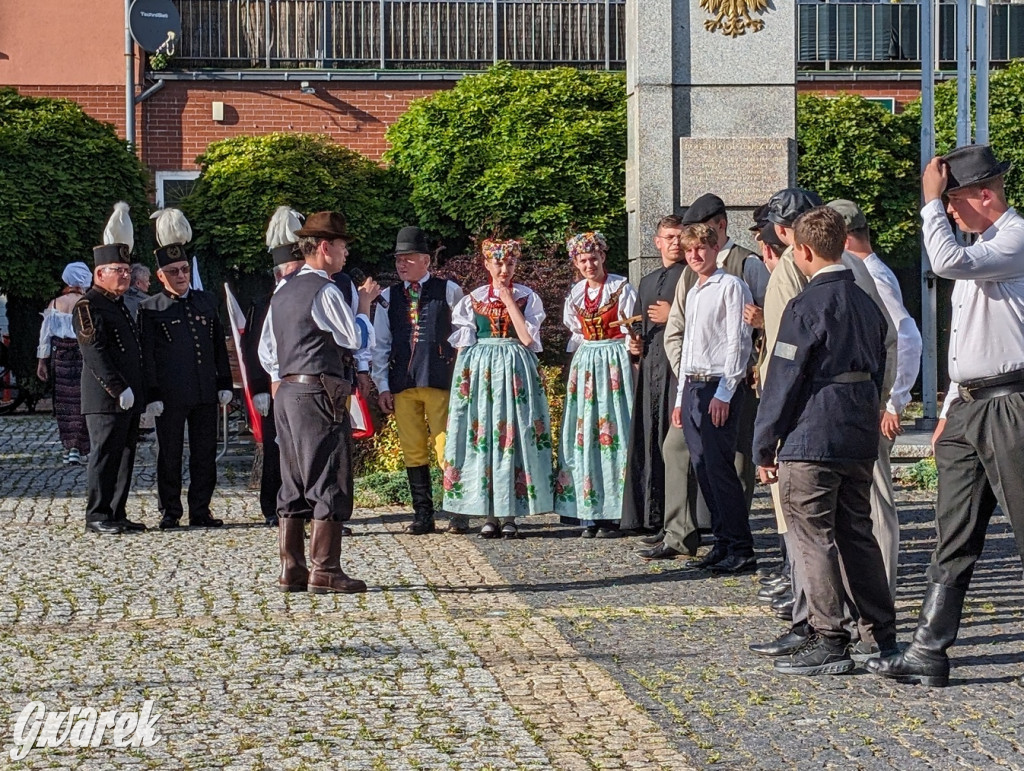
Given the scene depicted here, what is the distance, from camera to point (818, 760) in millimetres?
5211

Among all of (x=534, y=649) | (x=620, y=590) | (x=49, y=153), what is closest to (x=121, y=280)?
(x=620, y=590)

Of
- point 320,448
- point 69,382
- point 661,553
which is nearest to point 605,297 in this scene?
point 661,553

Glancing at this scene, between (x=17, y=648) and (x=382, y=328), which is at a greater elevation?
(x=382, y=328)

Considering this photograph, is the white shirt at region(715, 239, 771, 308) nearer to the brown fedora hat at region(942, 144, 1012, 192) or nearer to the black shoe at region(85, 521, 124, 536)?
the brown fedora hat at region(942, 144, 1012, 192)

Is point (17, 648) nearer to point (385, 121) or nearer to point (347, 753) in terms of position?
point (347, 753)

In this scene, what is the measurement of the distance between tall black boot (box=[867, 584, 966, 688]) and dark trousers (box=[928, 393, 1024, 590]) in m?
0.06

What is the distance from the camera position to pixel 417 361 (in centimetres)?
1050

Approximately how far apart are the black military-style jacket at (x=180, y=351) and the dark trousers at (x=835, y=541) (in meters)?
5.60

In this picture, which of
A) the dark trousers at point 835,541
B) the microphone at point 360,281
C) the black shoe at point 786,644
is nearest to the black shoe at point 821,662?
the dark trousers at point 835,541

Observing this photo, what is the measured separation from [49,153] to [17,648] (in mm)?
14476

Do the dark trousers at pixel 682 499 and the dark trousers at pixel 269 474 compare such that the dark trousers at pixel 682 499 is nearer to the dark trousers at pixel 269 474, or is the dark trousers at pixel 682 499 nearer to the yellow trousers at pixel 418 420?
the yellow trousers at pixel 418 420

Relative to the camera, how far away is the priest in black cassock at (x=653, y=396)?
9750mm

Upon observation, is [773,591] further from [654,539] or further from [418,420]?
[418,420]

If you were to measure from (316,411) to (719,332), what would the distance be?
2.19 metres
